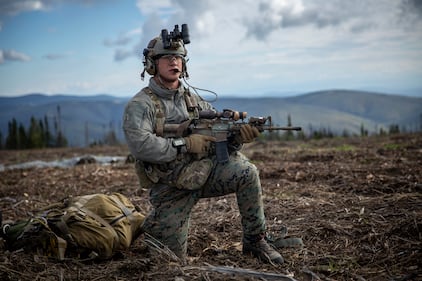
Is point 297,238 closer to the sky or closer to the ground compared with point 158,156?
closer to the ground

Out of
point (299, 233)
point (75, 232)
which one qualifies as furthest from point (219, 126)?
point (75, 232)

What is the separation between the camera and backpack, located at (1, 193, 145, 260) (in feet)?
15.2

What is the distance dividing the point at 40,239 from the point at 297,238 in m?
2.87

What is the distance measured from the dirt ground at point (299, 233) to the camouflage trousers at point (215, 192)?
221 millimetres

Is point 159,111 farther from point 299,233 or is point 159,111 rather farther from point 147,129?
point 299,233

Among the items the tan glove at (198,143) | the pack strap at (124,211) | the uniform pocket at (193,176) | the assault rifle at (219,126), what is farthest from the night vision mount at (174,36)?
the pack strap at (124,211)

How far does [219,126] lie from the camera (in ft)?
15.5

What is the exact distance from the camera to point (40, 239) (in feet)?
15.3

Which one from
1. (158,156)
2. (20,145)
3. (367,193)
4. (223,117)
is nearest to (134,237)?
(158,156)

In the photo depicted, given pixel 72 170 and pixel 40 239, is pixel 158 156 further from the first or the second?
pixel 72 170

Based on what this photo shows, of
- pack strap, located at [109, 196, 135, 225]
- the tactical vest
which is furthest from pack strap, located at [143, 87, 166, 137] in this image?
pack strap, located at [109, 196, 135, 225]

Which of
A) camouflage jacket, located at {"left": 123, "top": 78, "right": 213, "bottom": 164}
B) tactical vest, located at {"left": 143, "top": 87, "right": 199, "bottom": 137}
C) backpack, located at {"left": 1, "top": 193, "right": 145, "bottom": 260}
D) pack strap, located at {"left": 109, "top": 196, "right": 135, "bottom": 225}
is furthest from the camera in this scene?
pack strap, located at {"left": 109, "top": 196, "right": 135, "bottom": 225}

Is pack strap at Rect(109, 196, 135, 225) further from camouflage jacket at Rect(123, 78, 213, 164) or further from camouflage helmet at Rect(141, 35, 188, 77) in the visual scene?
camouflage helmet at Rect(141, 35, 188, 77)

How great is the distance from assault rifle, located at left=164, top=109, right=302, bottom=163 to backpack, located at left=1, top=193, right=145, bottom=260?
122 cm
